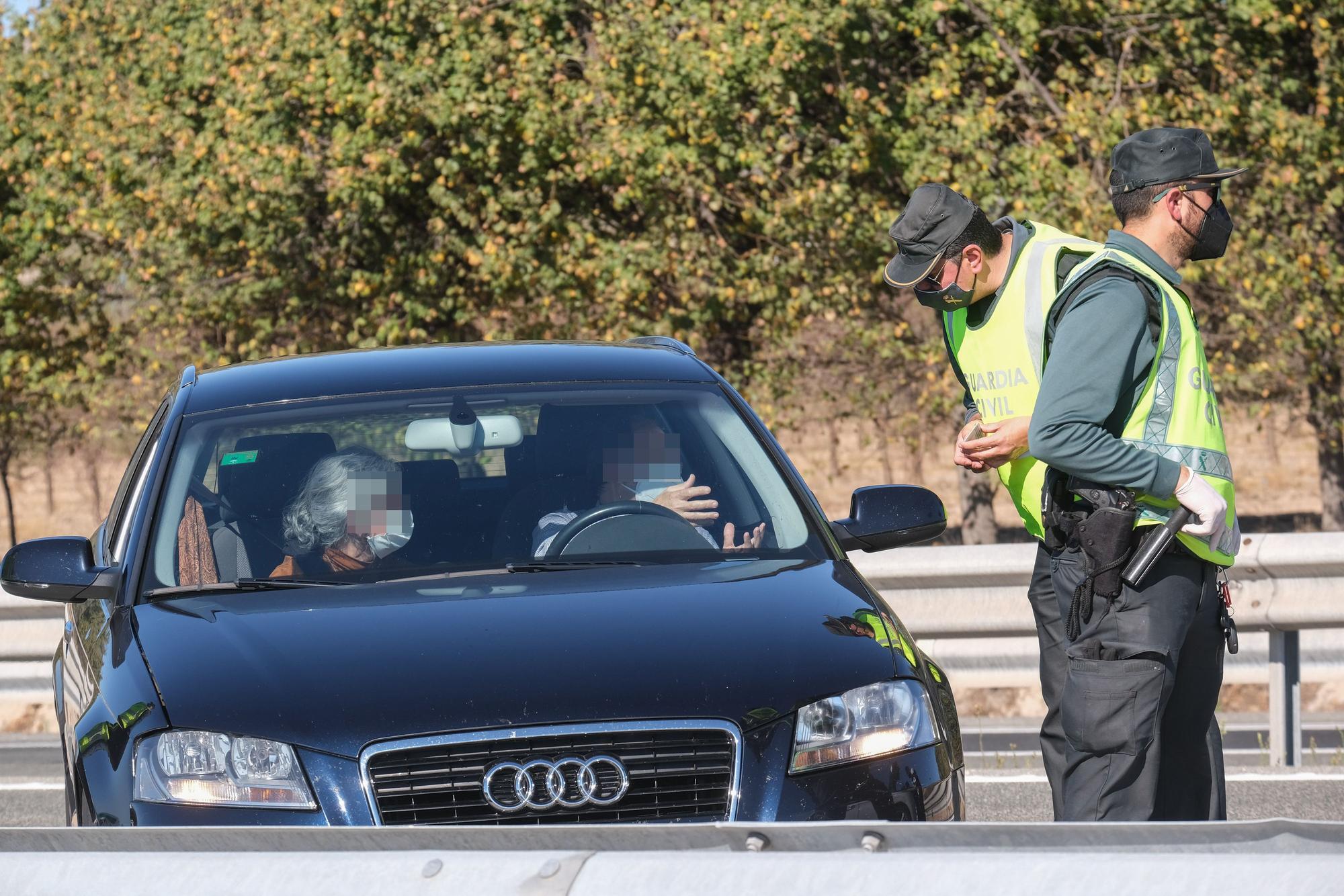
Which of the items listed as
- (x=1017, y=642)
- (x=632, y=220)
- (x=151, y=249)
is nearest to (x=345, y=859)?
(x=1017, y=642)

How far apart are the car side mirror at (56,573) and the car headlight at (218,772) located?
857mm

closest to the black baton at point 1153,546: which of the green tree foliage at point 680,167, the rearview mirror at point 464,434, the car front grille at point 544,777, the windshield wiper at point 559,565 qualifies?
the car front grille at point 544,777

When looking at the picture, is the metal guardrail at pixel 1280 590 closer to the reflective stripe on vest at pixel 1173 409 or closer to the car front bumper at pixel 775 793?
the reflective stripe on vest at pixel 1173 409

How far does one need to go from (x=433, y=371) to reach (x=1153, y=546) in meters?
2.05

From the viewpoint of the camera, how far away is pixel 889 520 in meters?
4.39

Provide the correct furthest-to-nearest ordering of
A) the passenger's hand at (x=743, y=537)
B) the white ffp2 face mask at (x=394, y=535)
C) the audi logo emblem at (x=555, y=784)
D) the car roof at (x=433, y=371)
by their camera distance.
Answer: the car roof at (x=433, y=371) → the passenger's hand at (x=743, y=537) → the white ffp2 face mask at (x=394, y=535) → the audi logo emblem at (x=555, y=784)

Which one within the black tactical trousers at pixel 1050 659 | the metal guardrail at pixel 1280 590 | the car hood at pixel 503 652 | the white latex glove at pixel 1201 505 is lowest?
the metal guardrail at pixel 1280 590

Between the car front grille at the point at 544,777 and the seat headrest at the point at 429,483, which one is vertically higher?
the seat headrest at the point at 429,483

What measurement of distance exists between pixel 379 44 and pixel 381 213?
4.92 feet

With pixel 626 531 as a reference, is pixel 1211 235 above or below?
above

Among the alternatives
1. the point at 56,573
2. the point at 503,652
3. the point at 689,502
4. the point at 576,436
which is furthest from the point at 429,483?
the point at 503,652

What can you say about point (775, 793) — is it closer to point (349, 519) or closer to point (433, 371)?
point (349, 519)

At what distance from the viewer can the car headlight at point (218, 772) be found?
10.2ft

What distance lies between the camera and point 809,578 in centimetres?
387
